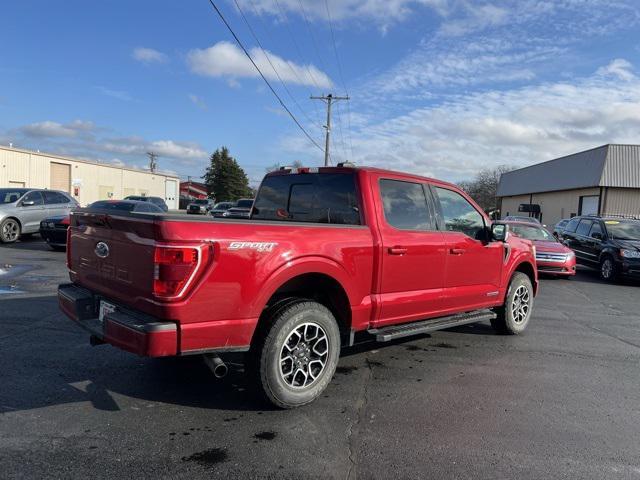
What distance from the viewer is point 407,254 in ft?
15.8

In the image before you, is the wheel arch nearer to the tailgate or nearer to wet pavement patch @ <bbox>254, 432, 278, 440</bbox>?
wet pavement patch @ <bbox>254, 432, 278, 440</bbox>

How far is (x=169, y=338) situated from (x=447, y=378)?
9.36 ft

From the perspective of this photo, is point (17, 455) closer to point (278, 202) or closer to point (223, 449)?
point (223, 449)

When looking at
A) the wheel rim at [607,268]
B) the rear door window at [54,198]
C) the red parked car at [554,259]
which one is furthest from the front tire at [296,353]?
the rear door window at [54,198]

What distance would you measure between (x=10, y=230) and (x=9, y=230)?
0.11 feet

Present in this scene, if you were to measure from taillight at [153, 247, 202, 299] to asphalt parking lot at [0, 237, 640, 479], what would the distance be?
1.06 m

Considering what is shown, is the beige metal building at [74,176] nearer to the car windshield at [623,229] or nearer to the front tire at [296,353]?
the car windshield at [623,229]

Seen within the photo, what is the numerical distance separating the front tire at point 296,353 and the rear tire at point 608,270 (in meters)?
11.7

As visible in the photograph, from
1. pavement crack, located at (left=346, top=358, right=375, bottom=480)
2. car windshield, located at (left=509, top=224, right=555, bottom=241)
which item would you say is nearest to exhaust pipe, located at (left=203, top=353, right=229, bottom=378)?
pavement crack, located at (left=346, top=358, right=375, bottom=480)

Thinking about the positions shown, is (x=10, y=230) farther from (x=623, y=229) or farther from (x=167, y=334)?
(x=623, y=229)

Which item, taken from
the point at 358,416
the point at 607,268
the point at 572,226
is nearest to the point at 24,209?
A: the point at 358,416

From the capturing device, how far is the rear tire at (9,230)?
14261 millimetres

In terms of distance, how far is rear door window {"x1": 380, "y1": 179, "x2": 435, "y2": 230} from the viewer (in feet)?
15.9

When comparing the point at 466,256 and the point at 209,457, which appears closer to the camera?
the point at 209,457
